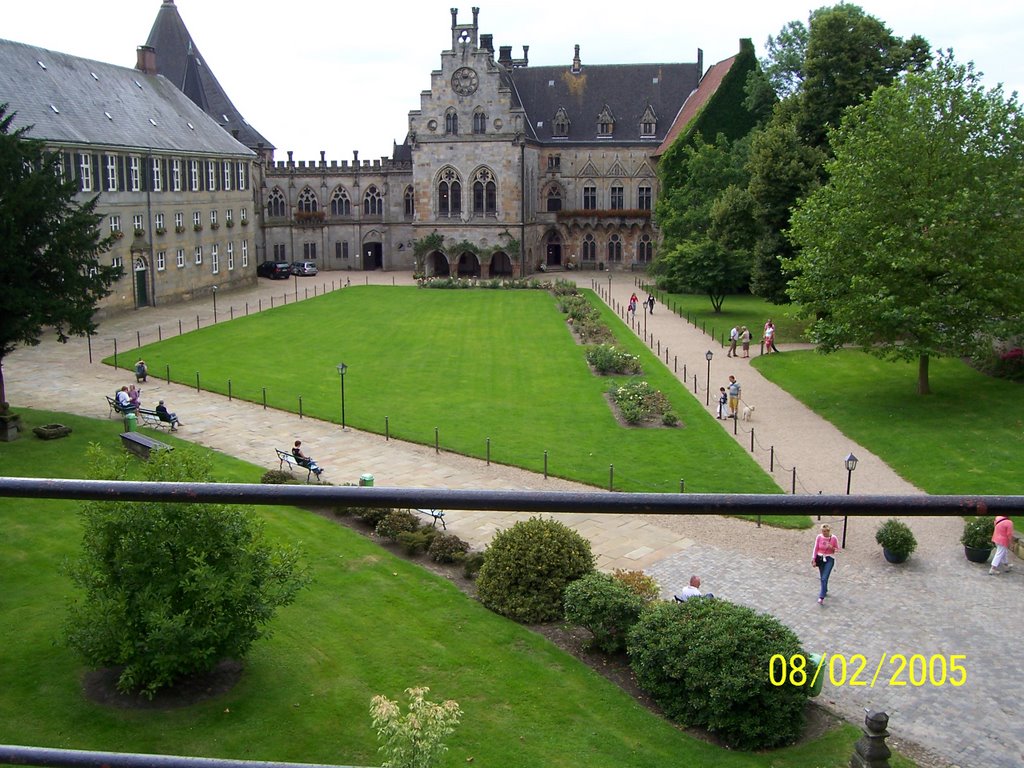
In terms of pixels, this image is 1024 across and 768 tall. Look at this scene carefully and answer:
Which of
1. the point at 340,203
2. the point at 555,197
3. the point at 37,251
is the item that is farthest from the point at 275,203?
the point at 37,251

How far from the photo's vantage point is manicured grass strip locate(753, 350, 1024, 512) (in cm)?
2581

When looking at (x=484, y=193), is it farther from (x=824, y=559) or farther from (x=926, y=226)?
(x=824, y=559)

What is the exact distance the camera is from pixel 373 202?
85.6 meters

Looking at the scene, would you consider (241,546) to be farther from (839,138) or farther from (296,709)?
(839,138)

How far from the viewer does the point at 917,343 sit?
31594 millimetres

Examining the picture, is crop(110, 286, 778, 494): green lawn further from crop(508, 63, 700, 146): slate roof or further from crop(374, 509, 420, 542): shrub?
crop(508, 63, 700, 146): slate roof

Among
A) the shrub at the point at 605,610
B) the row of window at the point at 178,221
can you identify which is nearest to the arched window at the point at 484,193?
the row of window at the point at 178,221

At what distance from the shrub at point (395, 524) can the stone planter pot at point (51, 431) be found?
470 inches

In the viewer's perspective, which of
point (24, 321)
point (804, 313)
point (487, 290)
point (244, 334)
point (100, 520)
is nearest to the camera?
point (100, 520)

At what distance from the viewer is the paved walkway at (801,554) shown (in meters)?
13.9

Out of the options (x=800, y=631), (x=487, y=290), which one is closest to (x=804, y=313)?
(x=800, y=631)

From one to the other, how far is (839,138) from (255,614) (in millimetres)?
29328

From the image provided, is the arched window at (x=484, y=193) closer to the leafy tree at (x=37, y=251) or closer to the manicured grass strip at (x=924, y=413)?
the manicured grass strip at (x=924, y=413)

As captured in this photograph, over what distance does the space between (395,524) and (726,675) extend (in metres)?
9.82
